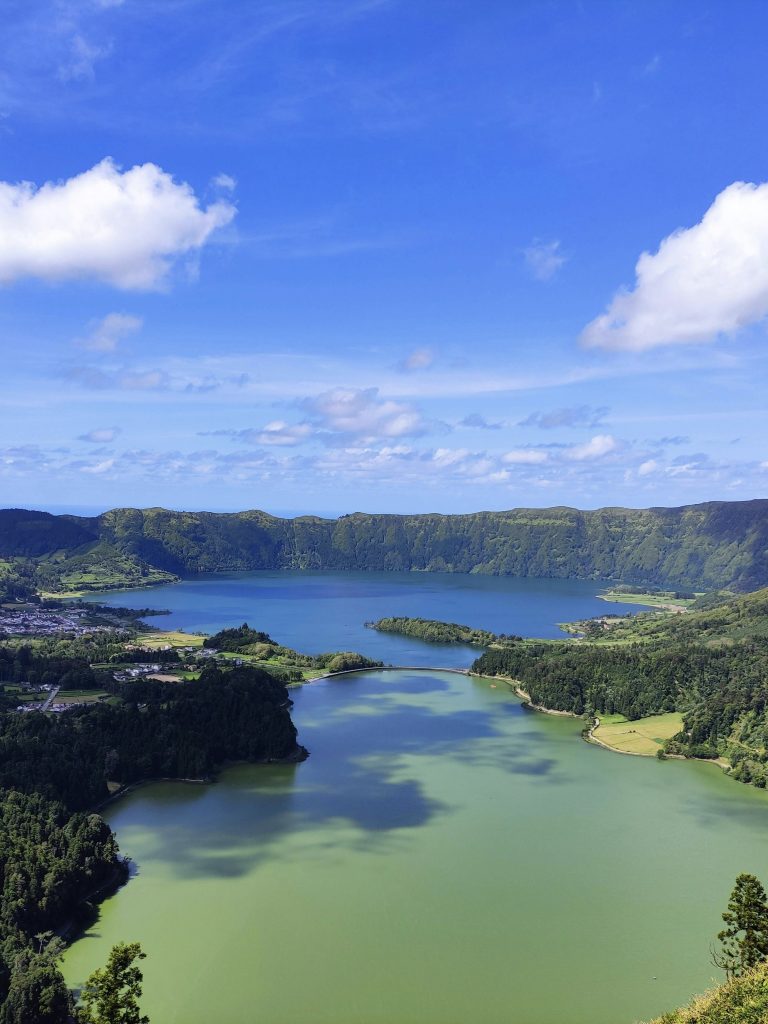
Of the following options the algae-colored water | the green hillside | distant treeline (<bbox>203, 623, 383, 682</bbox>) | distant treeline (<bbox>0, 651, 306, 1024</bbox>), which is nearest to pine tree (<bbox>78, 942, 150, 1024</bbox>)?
distant treeline (<bbox>0, 651, 306, 1024</bbox>)

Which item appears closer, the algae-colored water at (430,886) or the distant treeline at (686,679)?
the algae-colored water at (430,886)

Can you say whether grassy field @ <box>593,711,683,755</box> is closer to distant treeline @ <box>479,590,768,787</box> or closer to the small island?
distant treeline @ <box>479,590,768,787</box>

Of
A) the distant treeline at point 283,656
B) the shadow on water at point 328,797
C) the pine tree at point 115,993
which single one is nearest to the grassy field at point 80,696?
the shadow on water at point 328,797

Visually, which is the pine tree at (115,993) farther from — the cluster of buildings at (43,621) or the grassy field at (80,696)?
the cluster of buildings at (43,621)

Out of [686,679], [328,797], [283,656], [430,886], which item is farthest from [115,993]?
[283,656]

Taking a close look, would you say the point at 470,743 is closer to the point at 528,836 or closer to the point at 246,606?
the point at 528,836

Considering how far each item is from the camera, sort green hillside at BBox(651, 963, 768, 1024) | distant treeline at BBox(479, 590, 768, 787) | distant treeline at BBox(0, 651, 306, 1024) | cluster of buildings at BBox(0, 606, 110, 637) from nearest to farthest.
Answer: green hillside at BBox(651, 963, 768, 1024) < distant treeline at BBox(0, 651, 306, 1024) < distant treeline at BBox(479, 590, 768, 787) < cluster of buildings at BBox(0, 606, 110, 637)
